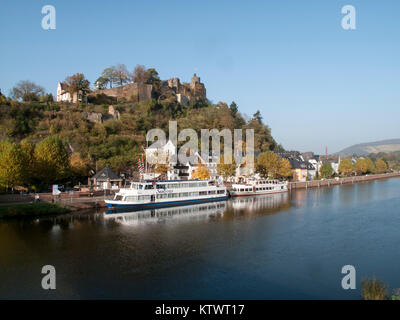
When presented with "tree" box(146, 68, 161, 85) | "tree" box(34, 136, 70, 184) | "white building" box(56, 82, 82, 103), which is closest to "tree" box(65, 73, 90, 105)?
"white building" box(56, 82, 82, 103)

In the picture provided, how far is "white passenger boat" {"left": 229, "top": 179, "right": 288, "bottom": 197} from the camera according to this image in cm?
5195

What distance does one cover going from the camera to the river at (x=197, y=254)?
1569 centimetres

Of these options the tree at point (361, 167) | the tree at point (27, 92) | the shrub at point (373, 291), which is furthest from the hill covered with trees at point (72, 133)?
the tree at point (361, 167)

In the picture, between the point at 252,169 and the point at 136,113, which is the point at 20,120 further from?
the point at 252,169

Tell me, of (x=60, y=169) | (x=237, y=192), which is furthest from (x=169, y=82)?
(x=60, y=169)

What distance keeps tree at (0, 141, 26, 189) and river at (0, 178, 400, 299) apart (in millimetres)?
6168

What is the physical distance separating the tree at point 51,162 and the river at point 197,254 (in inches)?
333

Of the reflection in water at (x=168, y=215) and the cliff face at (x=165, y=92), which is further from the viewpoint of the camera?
the cliff face at (x=165, y=92)

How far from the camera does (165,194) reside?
39.3m

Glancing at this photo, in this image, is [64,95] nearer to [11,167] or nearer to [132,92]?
[132,92]

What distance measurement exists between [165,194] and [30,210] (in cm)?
1460

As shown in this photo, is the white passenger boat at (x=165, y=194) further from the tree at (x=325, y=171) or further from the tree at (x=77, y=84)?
the tree at (x=325, y=171)

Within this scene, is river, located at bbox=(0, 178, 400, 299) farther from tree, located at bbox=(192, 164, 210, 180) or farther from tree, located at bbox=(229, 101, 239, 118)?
tree, located at bbox=(229, 101, 239, 118)

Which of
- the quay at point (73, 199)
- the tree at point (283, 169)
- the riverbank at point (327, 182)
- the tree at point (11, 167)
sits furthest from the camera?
the riverbank at point (327, 182)
